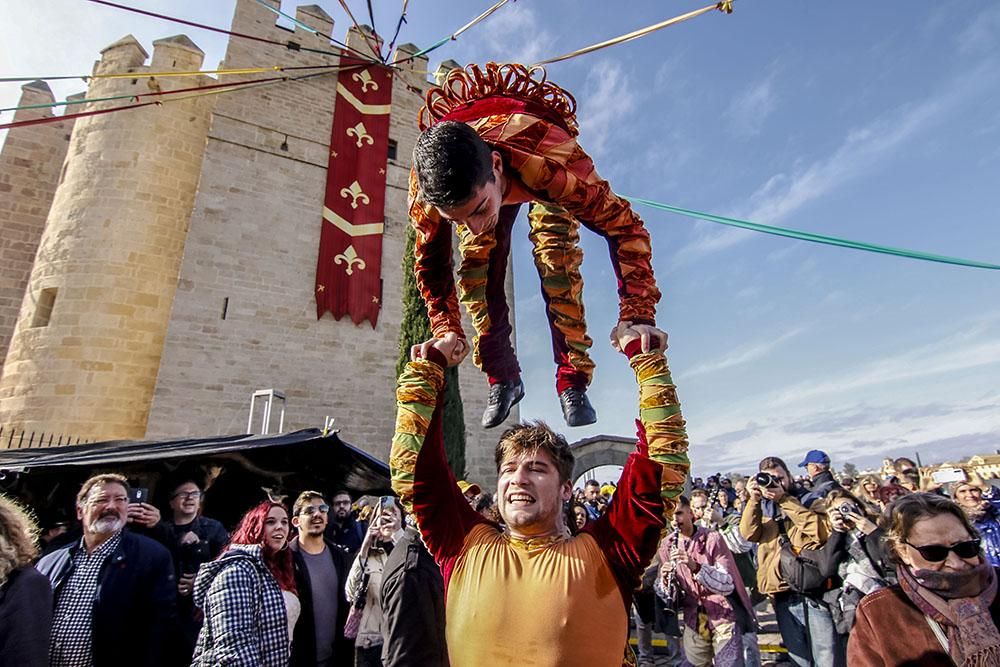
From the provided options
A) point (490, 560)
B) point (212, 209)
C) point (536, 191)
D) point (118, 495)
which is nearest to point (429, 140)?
point (536, 191)

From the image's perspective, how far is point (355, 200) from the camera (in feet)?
46.1

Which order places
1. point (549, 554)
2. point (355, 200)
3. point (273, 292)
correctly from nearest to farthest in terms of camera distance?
1. point (549, 554)
2. point (273, 292)
3. point (355, 200)

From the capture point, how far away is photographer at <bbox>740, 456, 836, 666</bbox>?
4078 millimetres

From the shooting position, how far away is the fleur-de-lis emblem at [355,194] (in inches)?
550

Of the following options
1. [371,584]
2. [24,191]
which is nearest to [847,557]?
[371,584]

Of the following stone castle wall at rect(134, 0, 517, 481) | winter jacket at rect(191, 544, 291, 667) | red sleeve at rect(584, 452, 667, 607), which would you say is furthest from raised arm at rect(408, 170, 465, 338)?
stone castle wall at rect(134, 0, 517, 481)

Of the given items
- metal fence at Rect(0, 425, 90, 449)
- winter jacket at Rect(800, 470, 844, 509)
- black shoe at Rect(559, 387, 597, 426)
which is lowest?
winter jacket at Rect(800, 470, 844, 509)

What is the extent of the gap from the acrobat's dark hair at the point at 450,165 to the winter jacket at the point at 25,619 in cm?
241

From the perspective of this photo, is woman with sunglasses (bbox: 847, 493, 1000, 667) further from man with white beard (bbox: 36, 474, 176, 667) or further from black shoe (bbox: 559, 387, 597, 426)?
man with white beard (bbox: 36, 474, 176, 667)

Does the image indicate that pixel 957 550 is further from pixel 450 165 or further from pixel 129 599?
pixel 129 599

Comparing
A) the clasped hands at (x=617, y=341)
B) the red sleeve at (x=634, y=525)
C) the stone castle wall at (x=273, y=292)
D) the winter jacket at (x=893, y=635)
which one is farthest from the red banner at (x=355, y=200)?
the winter jacket at (x=893, y=635)

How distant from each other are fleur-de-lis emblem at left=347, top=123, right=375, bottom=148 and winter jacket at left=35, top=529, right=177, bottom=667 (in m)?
13.0

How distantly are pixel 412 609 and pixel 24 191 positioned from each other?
52.0 ft

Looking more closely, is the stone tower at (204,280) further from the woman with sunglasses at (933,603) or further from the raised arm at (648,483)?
the woman with sunglasses at (933,603)
